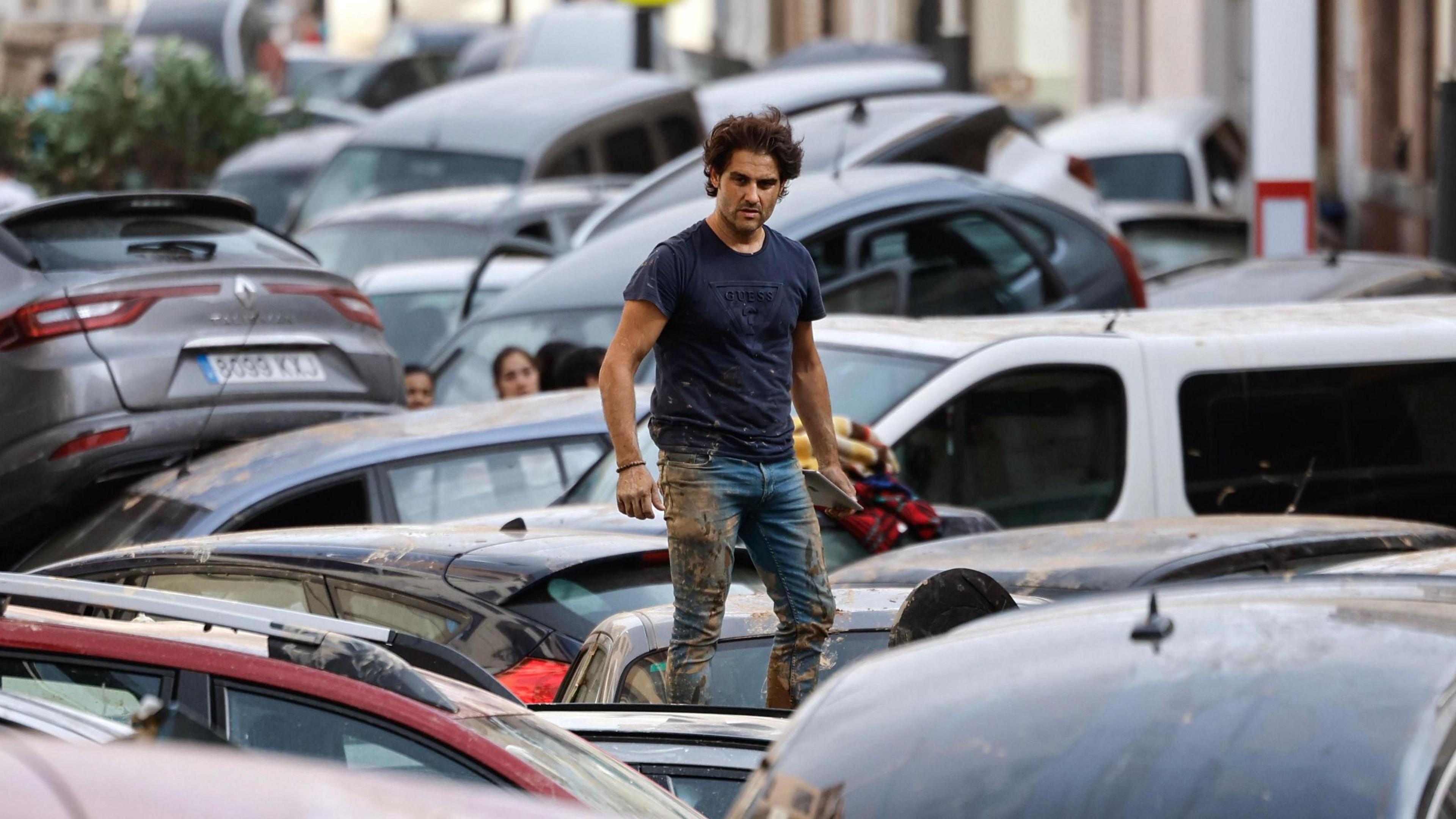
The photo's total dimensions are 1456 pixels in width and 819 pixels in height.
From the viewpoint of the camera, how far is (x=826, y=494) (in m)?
5.28

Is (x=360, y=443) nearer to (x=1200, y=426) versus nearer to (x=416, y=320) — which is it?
(x=1200, y=426)

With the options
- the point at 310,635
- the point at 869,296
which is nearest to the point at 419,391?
the point at 869,296

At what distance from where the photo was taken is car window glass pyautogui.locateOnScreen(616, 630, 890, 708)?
4.74 meters

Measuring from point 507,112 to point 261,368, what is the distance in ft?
25.2

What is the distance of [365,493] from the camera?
269 inches

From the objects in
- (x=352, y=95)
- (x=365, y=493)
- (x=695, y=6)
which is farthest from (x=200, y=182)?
(x=695, y=6)

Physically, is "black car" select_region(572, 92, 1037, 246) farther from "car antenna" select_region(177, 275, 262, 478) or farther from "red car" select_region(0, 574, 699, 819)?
"red car" select_region(0, 574, 699, 819)

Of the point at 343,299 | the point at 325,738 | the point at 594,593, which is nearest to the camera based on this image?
the point at 325,738

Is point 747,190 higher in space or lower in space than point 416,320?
higher

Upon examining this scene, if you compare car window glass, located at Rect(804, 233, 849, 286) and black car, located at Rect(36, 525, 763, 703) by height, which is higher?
car window glass, located at Rect(804, 233, 849, 286)

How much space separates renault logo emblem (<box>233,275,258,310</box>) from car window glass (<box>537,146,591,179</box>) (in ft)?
22.3

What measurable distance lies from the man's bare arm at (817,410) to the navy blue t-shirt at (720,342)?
0.18m

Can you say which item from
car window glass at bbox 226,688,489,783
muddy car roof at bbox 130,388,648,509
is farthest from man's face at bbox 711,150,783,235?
muddy car roof at bbox 130,388,648,509

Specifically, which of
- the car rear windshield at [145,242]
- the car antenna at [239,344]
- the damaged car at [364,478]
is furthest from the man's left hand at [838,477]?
the car rear windshield at [145,242]
